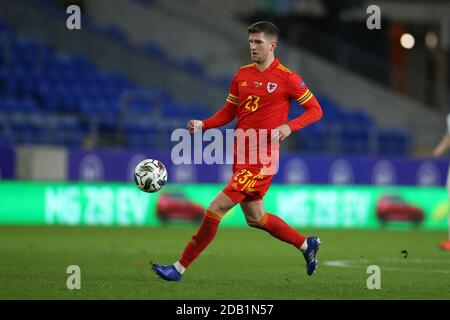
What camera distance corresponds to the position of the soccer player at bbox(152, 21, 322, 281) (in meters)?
8.95

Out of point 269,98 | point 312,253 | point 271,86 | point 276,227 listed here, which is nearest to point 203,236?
point 276,227

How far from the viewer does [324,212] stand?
20.4 m

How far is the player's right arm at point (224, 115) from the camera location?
30.4ft

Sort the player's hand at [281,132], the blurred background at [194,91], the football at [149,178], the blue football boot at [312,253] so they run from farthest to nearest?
the blurred background at [194,91], the blue football boot at [312,253], the football at [149,178], the player's hand at [281,132]

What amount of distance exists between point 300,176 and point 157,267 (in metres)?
12.4

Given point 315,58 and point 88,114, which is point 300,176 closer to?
point 88,114

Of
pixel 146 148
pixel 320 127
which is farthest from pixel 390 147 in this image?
pixel 146 148

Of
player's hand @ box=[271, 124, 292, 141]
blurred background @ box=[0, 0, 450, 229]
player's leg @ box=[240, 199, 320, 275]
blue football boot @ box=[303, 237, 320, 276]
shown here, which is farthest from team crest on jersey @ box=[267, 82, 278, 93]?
blurred background @ box=[0, 0, 450, 229]

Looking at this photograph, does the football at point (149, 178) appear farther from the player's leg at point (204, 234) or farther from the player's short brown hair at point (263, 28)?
the player's short brown hair at point (263, 28)

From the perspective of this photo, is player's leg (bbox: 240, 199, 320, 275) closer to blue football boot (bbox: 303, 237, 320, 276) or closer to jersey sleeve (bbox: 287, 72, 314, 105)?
blue football boot (bbox: 303, 237, 320, 276)

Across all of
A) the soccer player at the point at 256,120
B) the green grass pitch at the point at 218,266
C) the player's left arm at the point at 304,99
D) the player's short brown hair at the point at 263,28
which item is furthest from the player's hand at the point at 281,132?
the green grass pitch at the point at 218,266

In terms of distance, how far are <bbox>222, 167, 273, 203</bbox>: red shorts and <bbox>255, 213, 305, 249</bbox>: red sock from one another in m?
0.33

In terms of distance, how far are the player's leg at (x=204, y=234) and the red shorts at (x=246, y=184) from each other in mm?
68
